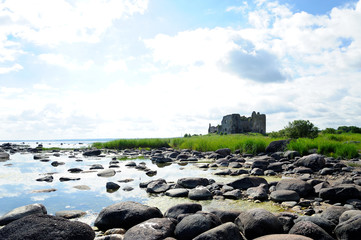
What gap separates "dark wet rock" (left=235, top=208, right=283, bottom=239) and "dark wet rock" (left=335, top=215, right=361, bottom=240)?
0.84 metres

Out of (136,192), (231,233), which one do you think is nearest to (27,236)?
(231,233)

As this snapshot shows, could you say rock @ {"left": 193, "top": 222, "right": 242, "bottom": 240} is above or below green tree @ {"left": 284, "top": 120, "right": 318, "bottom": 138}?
below

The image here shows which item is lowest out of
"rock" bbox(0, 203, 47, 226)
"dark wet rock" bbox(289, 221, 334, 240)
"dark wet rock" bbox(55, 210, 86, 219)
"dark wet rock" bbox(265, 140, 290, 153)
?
"dark wet rock" bbox(55, 210, 86, 219)

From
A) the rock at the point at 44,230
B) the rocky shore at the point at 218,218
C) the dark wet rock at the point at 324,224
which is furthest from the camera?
the dark wet rock at the point at 324,224

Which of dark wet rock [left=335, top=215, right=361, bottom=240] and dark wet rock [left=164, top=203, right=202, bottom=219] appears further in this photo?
dark wet rock [left=164, top=203, right=202, bottom=219]

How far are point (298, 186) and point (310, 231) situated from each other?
3120 millimetres

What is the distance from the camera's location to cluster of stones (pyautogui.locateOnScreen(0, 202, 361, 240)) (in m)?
3.25

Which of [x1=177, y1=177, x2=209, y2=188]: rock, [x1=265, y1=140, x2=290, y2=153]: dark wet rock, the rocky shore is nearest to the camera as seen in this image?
the rocky shore

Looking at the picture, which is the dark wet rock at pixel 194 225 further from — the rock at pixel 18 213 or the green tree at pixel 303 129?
the green tree at pixel 303 129

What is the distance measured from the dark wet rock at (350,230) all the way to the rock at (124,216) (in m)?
3.06

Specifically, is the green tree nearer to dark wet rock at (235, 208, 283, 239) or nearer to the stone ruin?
dark wet rock at (235, 208, 283, 239)

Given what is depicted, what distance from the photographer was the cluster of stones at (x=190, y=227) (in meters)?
3.25

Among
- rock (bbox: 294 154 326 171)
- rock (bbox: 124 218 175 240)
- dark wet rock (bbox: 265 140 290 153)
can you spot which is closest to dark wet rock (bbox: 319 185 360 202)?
rock (bbox: 124 218 175 240)

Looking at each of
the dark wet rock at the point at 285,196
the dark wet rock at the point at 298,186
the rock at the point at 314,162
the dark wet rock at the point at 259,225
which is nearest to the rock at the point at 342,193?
the dark wet rock at the point at 298,186
